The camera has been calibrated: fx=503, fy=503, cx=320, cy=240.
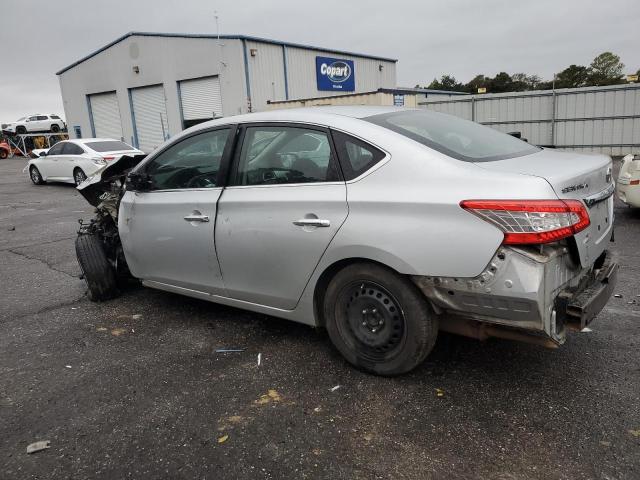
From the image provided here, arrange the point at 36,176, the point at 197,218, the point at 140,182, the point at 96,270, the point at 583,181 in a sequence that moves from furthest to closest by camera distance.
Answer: the point at 36,176
the point at 96,270
the point at 140,182
the point at 197,218
the point at 583,181

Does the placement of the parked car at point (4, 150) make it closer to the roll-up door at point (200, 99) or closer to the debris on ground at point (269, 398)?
the roll-up door at point (200, 99)

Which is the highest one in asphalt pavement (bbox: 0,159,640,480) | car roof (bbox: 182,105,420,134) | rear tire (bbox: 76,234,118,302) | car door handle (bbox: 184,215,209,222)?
car roof (bbox: 182,105,420,134)

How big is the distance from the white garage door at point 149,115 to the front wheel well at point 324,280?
24268 mm

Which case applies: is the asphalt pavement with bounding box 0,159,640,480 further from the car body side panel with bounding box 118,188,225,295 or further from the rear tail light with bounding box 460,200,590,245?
the rear tail light with bounding box 460,200,590,245

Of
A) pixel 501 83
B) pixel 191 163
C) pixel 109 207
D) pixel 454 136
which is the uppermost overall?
pixel 501 83

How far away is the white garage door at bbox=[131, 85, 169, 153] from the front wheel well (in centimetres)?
2427

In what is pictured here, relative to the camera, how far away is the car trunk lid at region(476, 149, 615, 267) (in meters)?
2.63

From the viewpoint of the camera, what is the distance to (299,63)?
2541cm

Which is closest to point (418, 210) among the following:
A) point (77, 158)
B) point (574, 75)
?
point (77, 158)

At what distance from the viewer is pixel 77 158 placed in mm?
15109

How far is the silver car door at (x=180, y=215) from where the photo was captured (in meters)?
3.75

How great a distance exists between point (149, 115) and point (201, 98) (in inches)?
170

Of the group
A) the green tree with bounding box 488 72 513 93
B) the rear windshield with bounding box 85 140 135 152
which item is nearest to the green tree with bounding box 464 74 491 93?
the green tree with bounding box 488 72 513 93

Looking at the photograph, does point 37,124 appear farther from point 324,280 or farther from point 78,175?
point 324,280
